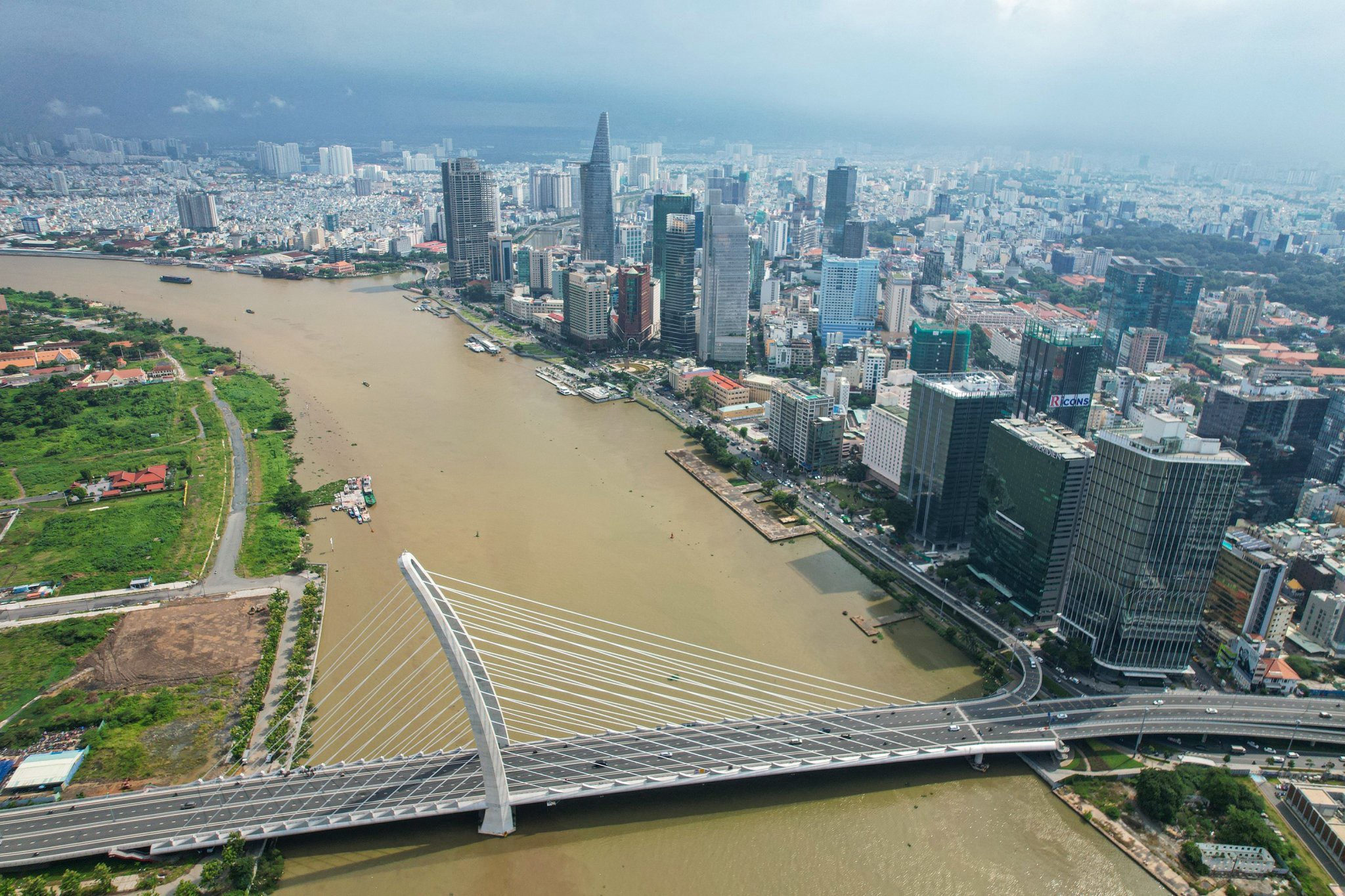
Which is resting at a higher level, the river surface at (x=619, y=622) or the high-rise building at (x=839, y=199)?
the high-rise building at (x=839, y=199)

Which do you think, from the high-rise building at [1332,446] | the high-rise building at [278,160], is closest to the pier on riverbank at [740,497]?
the high-rise building at [1332,446]

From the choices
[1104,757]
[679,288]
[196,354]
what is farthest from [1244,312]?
[196,354]

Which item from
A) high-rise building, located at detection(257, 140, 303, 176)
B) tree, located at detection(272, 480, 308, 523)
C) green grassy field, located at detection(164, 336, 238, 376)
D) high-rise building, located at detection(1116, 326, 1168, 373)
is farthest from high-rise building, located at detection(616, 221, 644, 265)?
high-rise building, located at detection(257, 140, 303, 176)

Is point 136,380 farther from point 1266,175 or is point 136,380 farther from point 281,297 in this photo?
point 1266,175

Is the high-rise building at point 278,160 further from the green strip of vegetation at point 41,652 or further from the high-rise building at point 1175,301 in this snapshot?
the green strip of vegetation at point 41,652

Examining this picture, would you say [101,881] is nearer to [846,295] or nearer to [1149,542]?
[1149,542]

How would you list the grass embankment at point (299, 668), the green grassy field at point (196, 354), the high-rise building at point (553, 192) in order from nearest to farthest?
the grass embankment at point (299, 668) → the green grassy field at point (196, 354) → the high-rise building at point (553, 192)

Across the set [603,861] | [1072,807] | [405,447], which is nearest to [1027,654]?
[1072,807]
